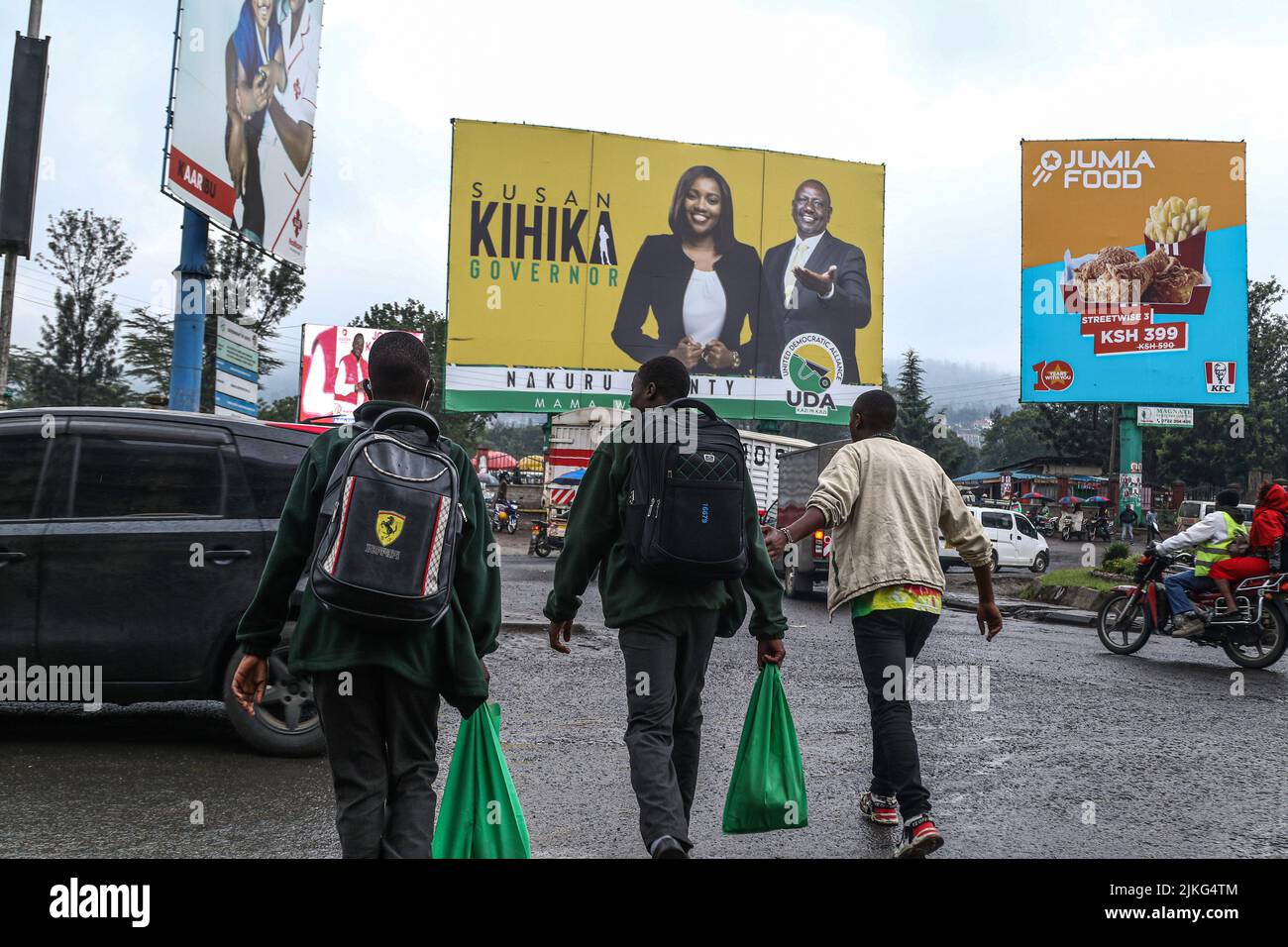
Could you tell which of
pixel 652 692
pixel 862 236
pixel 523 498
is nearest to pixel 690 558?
pixel 652 692

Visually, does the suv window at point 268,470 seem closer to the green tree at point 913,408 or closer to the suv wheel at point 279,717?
the suv wheel at point 279,717

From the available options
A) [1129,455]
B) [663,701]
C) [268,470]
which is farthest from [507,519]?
[663,701]

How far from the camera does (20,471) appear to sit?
524 centimetres

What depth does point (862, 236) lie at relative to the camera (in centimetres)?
3294

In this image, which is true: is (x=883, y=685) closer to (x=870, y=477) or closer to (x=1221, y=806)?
(x=870, y=477)

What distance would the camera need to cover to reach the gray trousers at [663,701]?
3475 millimetres

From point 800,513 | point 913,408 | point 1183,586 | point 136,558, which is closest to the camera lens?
point 136,558

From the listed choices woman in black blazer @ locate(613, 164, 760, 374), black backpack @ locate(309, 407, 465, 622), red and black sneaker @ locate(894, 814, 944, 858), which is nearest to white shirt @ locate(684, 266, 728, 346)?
woman in black blazer @ locate(613, 164, 760, 374)

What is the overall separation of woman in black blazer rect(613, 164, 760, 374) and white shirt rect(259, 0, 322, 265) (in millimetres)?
13648

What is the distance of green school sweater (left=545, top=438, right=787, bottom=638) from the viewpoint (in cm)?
358

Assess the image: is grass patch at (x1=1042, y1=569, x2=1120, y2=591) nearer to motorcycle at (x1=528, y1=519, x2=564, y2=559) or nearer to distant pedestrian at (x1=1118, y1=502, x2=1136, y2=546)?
motorcycle at (x1=528, y1=519, x2=564, y2=559)

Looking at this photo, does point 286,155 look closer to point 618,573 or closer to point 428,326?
point 618,573

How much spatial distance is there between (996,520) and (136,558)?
2472 centimetres
